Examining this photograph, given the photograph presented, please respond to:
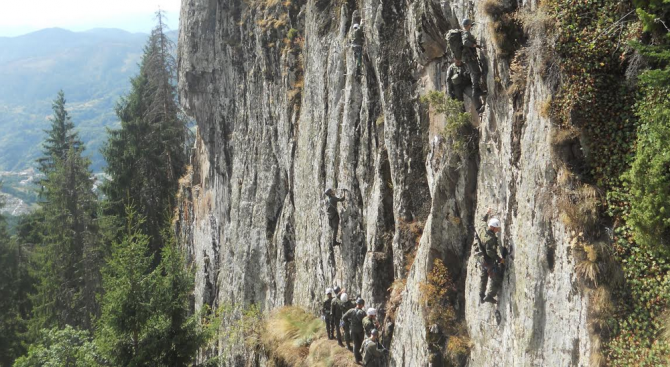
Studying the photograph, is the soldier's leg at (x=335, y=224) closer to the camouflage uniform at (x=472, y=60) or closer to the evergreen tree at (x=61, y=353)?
the camouflage uniform at (x=472, y=60)

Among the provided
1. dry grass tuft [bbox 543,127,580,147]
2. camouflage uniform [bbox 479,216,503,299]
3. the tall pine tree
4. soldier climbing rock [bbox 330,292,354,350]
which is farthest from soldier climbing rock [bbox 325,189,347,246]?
the tall pine tree

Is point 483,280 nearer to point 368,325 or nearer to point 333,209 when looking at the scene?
point 368,325

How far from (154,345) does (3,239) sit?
27.7 meters

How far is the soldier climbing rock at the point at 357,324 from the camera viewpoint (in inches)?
528

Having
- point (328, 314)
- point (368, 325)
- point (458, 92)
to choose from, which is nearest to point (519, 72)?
point (458, 92)

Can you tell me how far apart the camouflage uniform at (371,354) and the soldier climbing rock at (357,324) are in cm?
81

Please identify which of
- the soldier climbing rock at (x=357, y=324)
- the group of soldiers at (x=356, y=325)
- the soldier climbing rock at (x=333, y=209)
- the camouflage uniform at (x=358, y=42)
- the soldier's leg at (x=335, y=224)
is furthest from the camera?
the soldier's leg at (x=335, y=224)

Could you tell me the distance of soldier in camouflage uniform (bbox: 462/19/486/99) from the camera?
10078 mm

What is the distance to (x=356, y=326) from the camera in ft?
44.7

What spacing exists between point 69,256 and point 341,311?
26.5m

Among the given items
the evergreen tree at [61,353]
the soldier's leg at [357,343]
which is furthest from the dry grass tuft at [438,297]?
the evergreen tree at [61,353]

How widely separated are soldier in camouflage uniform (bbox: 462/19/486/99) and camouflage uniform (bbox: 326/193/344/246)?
6.55 m

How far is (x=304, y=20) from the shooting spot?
860 inches

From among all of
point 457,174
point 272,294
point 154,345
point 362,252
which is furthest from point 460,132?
point 272,294
